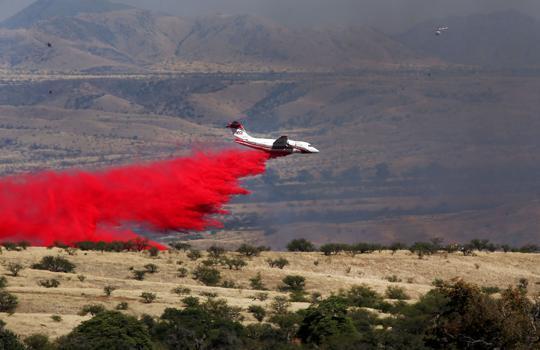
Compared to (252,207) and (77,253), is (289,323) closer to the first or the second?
(77,253)

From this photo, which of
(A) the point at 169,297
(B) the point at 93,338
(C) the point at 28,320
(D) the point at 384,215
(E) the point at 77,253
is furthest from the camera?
(D) the point at 384,215

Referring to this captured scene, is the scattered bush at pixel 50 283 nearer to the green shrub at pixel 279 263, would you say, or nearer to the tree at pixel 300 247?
the green shrub at pixel 279 263

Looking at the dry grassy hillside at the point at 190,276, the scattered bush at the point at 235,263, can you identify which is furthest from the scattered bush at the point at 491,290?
the scattered bush at the point at 235,263

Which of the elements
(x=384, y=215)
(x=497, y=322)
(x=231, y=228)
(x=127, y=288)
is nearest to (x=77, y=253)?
(x=127, y=288)

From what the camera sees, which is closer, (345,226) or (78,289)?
(78,289)

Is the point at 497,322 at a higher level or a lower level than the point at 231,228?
higher
